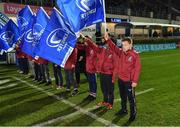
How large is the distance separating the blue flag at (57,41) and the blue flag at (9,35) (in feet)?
17.9

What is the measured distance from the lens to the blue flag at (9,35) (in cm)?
1485

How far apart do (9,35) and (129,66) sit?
8762mm

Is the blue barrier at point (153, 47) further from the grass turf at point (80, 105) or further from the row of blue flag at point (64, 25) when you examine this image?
the row of blue flag at point (64, 25)

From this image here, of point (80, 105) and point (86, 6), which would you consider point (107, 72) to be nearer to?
point (80, 105)

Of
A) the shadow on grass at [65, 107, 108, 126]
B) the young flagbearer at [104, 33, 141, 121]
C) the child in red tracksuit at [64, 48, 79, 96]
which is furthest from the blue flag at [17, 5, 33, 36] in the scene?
the young flagbearer at [104, 33, 141, 121]

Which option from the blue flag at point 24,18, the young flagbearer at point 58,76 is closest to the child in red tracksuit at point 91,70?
the young flagbearer at point 58,76

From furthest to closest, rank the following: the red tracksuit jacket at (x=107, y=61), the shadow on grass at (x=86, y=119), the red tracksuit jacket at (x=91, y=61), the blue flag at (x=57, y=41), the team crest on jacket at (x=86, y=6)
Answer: the red tracksuit jacket at (x=91, y=61)
the blue flag at (x=57, y=41)
the red tracksuit jacket at (x=107, y=61)
the team crest on jacket at (x=86, y=6)
the shadow on grass at (x=86, y=119)

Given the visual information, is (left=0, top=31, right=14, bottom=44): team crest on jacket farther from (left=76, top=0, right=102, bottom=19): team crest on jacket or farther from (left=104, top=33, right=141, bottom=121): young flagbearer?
(left=104, top=33, right=141, bottom=121): young flagbearer

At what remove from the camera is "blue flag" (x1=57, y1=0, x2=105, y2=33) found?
8.37 m

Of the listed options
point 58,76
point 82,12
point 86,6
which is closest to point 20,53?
point 58,76

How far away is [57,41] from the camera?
9.42 meters

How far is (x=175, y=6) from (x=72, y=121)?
67.0 metres

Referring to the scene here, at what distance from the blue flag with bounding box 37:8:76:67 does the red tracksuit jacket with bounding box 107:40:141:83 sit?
1.93 metres

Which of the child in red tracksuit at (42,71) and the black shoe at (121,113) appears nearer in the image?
the black shoe at (121,113)
